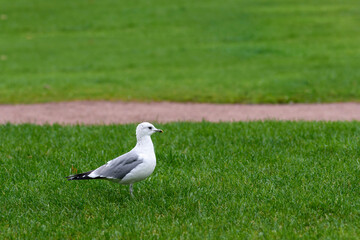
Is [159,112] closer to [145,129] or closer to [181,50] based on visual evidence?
[145,129]

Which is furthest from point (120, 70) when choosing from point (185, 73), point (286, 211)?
point (286, 211)

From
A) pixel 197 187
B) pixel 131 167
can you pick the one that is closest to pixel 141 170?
pixel 131 167

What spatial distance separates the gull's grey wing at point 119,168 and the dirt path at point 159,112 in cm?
493

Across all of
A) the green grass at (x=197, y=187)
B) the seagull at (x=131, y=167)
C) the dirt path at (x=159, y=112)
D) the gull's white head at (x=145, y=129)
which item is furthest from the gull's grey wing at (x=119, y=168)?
the dirt path at (x=159, y=112)

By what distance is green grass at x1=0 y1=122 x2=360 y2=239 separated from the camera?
187 inches

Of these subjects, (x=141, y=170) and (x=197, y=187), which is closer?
(x=141, y=170)

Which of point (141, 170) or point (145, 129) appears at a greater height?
point (145, 129)

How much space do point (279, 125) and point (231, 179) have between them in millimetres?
2848

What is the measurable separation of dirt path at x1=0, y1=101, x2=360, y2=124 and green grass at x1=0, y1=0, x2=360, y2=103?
2.21 feet

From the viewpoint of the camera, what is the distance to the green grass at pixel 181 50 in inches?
524

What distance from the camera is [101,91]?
13453mm

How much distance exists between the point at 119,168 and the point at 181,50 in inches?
556

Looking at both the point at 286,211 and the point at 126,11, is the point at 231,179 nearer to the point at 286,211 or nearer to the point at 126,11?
the point at 286,211

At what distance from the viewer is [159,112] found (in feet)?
36.9
